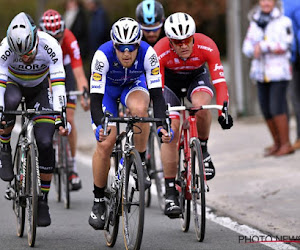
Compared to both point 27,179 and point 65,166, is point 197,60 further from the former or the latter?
point 65,166

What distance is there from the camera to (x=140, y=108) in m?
8.54

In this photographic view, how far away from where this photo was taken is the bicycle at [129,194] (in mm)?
7496

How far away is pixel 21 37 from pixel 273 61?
6045 mm

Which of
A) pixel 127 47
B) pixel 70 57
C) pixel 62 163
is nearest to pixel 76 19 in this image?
pixel 70 57

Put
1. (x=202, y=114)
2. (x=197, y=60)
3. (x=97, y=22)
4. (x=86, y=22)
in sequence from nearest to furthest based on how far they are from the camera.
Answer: (x=197, y=60)
(x=202, y=114)
(x=86, y=22)
(x=97, y=22)

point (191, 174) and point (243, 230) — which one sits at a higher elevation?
point (191, 174)

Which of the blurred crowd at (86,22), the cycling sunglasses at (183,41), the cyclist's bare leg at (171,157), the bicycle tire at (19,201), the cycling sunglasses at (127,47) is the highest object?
the blurred crowd at (86,22)

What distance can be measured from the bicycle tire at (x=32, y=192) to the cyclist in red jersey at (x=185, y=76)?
129cm

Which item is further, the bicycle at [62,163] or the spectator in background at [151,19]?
the bicycle at [62,163]

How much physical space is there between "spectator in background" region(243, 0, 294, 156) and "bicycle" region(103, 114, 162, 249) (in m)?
5.53

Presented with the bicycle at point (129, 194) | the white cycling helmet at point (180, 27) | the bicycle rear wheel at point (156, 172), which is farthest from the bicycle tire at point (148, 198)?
the white cycling helmet at point (180, 27)

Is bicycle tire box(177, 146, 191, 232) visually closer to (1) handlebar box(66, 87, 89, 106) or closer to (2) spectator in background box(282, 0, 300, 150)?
(1) handlebar box(66, 87, 89, 106)

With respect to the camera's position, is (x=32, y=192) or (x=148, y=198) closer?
(x=32, y=192)

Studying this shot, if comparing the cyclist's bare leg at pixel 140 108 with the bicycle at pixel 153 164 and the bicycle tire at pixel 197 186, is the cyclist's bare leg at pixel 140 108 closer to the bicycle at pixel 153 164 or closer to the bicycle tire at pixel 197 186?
the bicycle tire at pixel 197 186
